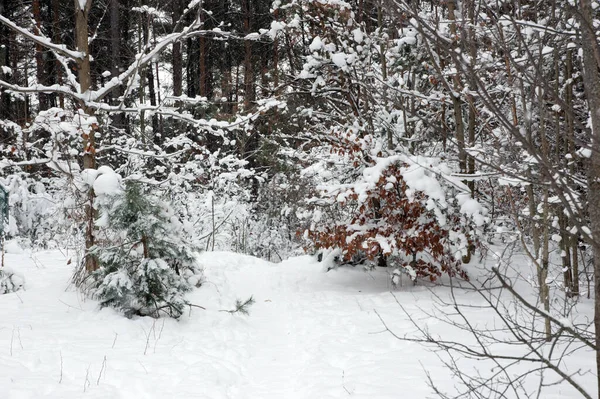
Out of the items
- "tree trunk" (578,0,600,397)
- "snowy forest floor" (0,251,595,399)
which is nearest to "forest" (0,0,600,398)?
"snowy forest floor" (0,251,595,399)

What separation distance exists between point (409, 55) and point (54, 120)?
4653 mm

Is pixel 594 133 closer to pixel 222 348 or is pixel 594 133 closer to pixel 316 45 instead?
pixel 222 348

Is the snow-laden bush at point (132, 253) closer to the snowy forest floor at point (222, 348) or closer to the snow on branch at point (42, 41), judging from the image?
the snowy forest floor at point (222, 348)

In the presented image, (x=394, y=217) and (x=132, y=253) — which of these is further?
(x=394, y=217)

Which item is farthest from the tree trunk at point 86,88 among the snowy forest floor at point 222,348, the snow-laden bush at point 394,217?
the snow-laden bush at point 394,217

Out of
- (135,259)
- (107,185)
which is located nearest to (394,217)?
(135,259)

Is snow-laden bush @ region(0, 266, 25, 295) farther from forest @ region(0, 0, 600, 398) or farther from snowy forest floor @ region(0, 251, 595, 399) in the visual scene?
snowy forest floor @ region(0, 251, 595, 399)

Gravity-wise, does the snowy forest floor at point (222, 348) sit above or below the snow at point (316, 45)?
below

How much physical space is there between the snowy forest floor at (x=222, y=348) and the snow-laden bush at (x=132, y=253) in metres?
0.20

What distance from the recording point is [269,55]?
16250 millimetres

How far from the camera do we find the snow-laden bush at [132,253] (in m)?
4.77

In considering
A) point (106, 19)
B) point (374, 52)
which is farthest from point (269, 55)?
point (374, 52)

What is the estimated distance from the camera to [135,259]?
193 inches

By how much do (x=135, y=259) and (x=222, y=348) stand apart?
4.65 ft
